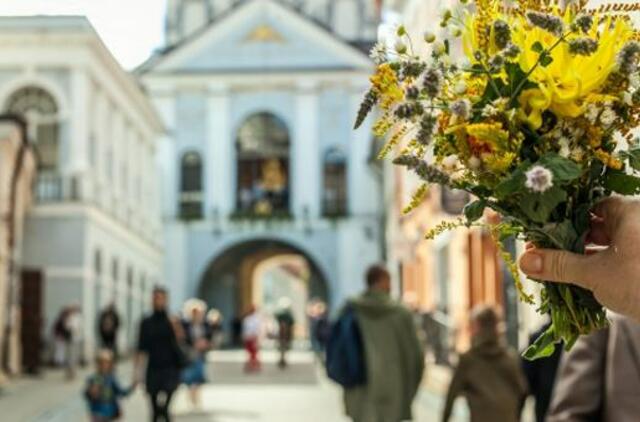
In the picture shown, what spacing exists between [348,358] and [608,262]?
697 centimetres

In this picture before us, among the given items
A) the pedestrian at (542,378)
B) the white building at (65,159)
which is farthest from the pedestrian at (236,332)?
the pedestrian at (542,378)

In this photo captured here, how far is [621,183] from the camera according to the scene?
8.39 ft

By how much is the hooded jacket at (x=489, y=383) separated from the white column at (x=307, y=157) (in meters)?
39.8

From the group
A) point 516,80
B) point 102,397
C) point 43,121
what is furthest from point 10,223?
point 516,80

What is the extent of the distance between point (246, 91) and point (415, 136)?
46175 millimetres

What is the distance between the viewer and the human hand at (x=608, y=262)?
2.34 metres

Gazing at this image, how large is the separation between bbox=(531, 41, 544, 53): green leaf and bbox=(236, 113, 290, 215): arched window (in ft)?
150

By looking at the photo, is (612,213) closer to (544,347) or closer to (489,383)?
(544,347)

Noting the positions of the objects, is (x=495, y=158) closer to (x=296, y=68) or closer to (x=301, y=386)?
(x=301, y=386)

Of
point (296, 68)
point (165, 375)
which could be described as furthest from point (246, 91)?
point (165, 375)

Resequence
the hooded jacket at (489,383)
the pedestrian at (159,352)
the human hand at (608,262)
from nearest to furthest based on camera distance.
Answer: the human hand at (608,262)
the hooded jacket at (489,383)
the pedestrian at (159,352)

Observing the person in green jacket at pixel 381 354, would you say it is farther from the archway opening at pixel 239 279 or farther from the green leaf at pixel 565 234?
the archway opening at pixel 239 279

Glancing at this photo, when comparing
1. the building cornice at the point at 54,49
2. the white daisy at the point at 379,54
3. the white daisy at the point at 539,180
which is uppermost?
the building cornice at the point at 54,49

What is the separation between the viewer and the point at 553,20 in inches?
98.3
